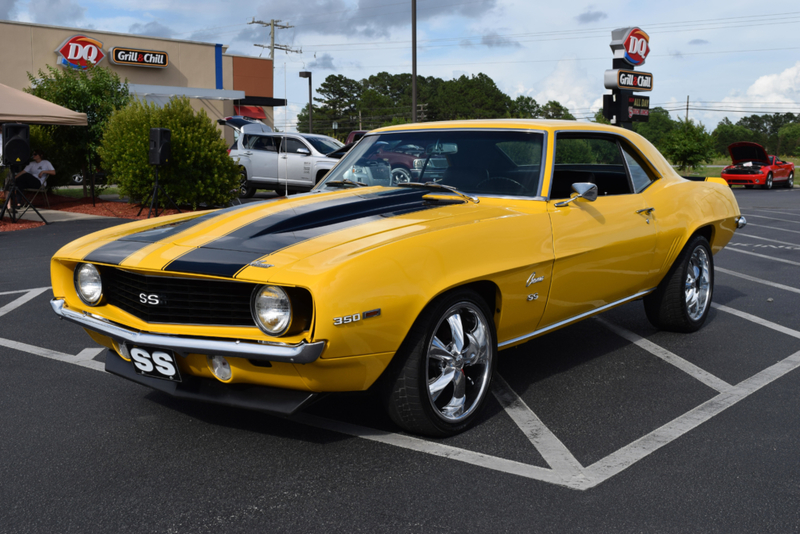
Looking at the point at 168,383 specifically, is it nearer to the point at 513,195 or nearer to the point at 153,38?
the point at 513,195

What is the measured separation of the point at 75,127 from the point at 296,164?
18.4ft

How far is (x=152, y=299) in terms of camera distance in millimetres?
3152

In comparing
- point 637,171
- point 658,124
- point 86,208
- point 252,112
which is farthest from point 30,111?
point 658,124

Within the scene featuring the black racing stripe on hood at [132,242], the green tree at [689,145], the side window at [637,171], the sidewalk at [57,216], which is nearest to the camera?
the black racing stripe on hood at [132,242]

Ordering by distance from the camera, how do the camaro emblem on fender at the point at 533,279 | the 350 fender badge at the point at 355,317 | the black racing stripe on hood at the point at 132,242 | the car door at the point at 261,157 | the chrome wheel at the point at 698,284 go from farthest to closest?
the car door at the point at 261,157 < the chrome wheel at the point at 698,284 < the camaro emblem on fender at the point at 533,279 < the black racing stripe on hood at the point at 132,242 < the 350 fender badge at the point at 355,317

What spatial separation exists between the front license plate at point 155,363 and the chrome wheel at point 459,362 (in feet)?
3.60

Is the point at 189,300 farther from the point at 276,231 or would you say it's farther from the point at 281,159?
the point at 281,159

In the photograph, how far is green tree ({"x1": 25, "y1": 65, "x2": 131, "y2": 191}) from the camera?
18.2 m

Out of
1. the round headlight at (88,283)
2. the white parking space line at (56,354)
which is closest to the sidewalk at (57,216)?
the white parking space line at (56,354)

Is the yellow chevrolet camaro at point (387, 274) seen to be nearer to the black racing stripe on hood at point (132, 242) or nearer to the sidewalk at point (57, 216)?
the black racing stripe on hood at point (132, 242)

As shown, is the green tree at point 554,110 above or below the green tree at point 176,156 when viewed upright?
above

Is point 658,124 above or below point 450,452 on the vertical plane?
above

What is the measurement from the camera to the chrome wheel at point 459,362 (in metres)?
3.36

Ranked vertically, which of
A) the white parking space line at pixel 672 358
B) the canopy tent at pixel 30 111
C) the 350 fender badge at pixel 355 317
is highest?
the canopy tent at pixel 30 111
